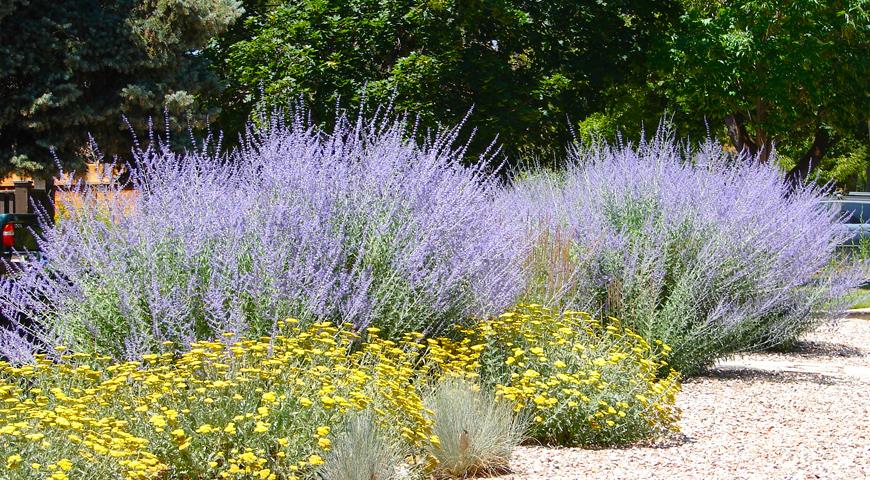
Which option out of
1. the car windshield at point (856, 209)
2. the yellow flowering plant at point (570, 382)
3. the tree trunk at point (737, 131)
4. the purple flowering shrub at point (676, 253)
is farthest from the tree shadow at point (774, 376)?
the car windshield at point (856, 209)

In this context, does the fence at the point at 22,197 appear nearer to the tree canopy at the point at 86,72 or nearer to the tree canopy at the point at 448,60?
the tree canopy at the point at 86,72

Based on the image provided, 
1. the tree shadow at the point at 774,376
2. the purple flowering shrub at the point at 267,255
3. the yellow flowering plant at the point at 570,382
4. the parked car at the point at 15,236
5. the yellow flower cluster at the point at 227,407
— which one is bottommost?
the tree shadow at the point at 774,376

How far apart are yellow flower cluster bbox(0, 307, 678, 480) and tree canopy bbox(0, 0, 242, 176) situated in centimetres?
1173

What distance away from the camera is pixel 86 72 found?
58.4 feet

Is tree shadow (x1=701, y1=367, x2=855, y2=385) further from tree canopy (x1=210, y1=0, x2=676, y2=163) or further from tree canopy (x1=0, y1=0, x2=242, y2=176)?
tree canopy (x1=0, y1=0, x2=242, y2=176)

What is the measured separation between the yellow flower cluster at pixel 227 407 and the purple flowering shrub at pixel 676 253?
2.63 meters

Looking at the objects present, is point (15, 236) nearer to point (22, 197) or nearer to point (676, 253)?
point (676, 253)

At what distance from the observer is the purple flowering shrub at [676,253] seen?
884cm

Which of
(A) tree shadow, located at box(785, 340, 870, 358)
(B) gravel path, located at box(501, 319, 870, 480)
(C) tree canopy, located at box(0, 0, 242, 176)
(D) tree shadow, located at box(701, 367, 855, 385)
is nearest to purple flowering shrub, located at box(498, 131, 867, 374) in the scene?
(D) tree shadow, located at box(701, 367, 855, 385)

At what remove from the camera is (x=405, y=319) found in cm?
681

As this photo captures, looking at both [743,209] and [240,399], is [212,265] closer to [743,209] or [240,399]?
[240,399]

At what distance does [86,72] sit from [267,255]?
12867 mm

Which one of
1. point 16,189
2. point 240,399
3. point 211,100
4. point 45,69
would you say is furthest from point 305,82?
point 240,399

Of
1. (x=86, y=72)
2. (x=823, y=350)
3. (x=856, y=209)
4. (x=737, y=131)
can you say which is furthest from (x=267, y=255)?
(x=856, y=209)
